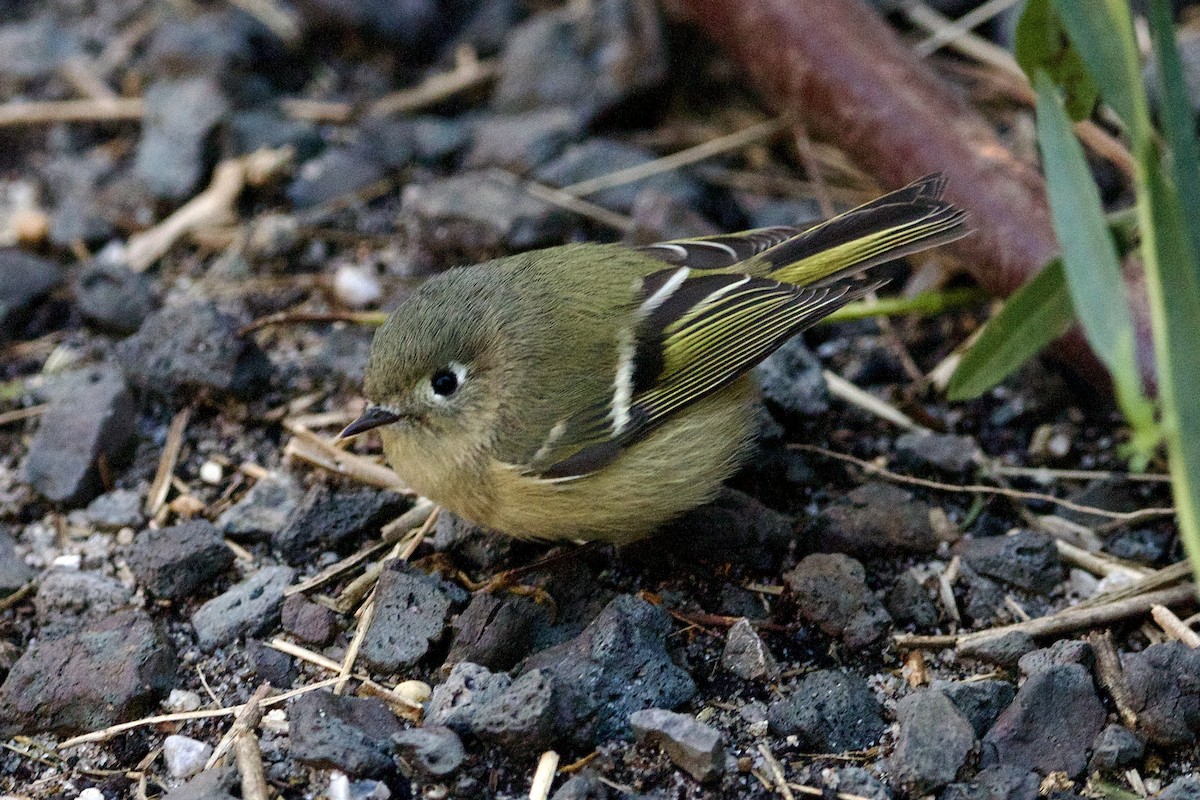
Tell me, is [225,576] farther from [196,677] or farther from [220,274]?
[220,274]

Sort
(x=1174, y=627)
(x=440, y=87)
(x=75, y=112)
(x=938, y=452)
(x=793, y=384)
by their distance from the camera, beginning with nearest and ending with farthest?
(x=1174, y=627), (x=938, y=452), (x=793, y=384), (x=75, y=112), (x=440, y=87)

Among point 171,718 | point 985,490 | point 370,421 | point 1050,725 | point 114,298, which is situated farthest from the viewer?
point 114,298

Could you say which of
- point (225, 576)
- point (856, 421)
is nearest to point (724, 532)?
point (856, 421)

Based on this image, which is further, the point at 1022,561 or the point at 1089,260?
the point at 1022,561

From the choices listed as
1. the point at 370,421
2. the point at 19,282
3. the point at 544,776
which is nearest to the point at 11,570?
the point at 370,421

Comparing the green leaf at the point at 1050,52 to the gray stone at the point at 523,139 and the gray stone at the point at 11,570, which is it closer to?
the gray stone at the point at 523,139

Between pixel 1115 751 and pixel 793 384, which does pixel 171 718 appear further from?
pixel 1115 751
